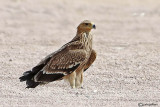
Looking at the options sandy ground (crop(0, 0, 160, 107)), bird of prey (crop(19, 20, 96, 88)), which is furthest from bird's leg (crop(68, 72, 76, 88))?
sandy ground (crop(0, 0, 160, 107))

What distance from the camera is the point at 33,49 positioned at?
14867 millimetres

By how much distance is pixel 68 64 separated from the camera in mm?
10828

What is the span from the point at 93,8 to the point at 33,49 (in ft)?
27.9

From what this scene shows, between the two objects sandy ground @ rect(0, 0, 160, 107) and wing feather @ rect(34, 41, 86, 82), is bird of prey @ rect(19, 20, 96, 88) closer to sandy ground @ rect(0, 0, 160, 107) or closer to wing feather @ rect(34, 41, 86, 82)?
wing feather @ rect(34, 41, 86, 82)

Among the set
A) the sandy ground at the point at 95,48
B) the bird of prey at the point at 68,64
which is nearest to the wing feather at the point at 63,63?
the bird of prey at the point at 68,64

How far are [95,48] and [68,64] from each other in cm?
456

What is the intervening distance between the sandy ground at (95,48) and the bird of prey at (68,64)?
19 centimetres

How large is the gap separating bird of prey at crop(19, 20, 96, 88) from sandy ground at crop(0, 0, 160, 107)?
0.19 meters

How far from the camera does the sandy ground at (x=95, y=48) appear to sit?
32.6ft

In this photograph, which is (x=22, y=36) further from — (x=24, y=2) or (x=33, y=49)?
(x=24, y=2)

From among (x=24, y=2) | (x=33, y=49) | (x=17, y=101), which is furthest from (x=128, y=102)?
(x=24, y=2)

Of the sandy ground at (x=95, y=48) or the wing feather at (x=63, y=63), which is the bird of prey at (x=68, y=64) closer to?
the wing feather at (x=63, y=63)

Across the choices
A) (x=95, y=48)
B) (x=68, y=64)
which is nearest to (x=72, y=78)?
(x=68, y=64)

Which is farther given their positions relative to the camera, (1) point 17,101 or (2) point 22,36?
(2) point 22,36
